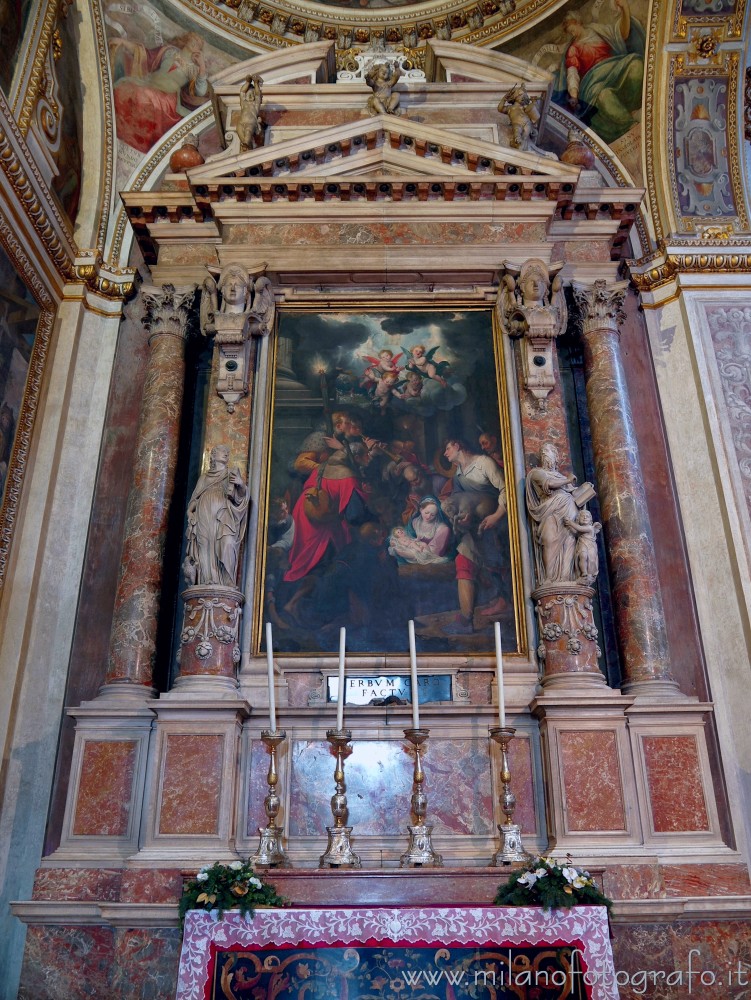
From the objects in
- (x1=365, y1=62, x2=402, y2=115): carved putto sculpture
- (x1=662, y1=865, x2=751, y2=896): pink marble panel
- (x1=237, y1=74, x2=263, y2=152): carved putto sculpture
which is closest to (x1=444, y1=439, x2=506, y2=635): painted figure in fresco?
(x1=662, y1=865, x2=751, y2=896): pink marble panel

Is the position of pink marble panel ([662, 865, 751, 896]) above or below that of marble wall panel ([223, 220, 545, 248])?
below

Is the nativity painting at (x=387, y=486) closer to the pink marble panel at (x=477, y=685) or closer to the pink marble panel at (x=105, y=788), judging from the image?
the pink marble panel at (x=477, y=685)

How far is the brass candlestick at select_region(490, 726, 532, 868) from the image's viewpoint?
680 centimetres

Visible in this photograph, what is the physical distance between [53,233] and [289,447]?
11.3 feet

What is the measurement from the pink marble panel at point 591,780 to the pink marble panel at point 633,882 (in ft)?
1.09

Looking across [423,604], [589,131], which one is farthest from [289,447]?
[589,131]

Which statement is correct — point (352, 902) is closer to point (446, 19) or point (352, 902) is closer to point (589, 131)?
point (589, 131)

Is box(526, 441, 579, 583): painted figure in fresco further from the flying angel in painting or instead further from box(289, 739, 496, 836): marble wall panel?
box(289, 739, 496, 836): marble wall panel

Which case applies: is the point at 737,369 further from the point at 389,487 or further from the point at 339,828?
the point at 339,828

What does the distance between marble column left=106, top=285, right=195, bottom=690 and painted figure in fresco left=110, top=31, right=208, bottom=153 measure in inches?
119

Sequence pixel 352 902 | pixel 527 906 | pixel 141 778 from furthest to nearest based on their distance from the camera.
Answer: pixel 141 778
pixel 352 902
pixel 527 906

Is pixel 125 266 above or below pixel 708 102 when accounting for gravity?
below

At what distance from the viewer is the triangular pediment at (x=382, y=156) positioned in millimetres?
9797

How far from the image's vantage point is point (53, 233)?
9812 mm
